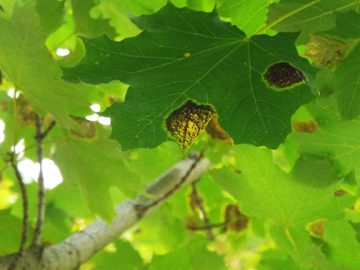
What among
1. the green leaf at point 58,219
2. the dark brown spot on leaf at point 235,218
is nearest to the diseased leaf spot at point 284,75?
the green leaf at point 58,219

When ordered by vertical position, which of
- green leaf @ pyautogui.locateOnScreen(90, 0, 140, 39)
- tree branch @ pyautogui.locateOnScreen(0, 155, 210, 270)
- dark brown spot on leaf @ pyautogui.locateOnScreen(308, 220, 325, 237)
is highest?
green leaf @ pyautogui.locateOnScreen(90, 0, 140, 39)

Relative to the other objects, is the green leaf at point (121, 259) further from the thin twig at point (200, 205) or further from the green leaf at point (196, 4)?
the green leaf at point (196, 4)

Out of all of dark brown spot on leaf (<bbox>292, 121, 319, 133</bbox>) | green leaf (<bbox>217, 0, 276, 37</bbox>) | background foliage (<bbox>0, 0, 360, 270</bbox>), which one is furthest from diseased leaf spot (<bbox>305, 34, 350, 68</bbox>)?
dark brown spot on leaf (<bbox>292, 121, 319, 133</bbox>)

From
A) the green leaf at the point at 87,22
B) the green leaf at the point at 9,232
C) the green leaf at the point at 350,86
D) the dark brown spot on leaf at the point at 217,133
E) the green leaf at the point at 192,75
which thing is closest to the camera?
the green leaf at the point at 192,75

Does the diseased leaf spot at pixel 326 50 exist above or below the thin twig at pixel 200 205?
above

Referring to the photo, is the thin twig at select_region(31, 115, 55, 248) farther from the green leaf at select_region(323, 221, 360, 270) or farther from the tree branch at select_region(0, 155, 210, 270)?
the green leaf at select_region(323, 221, 360, 270)

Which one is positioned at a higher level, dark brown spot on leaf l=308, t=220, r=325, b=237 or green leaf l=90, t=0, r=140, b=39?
green leaf l=90, t=0, r=140, b=39

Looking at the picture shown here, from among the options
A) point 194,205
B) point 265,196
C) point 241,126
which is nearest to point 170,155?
point 194,205
